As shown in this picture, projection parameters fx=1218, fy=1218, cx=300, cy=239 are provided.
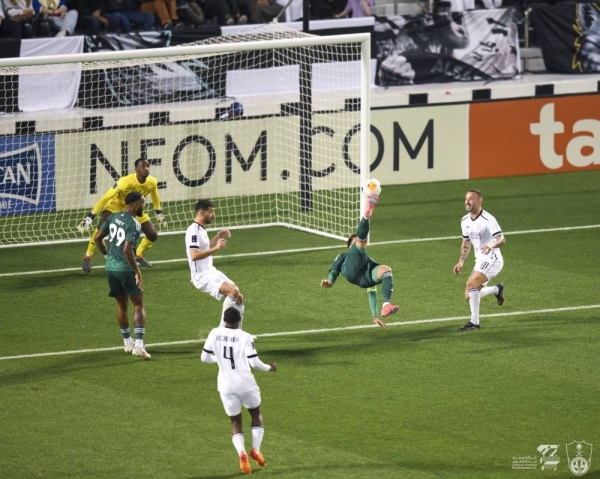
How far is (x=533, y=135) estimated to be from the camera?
24797mm

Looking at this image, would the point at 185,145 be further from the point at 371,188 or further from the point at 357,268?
the point at 371,188

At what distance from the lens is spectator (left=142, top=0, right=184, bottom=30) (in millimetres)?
25438

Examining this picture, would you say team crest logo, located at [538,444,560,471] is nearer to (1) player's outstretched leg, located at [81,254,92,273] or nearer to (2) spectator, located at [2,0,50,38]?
(1) player's outstretched leg, located at [81,254,92,273]

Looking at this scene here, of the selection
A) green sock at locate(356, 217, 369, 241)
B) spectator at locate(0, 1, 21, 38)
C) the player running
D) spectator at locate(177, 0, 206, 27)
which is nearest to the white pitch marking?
the player running

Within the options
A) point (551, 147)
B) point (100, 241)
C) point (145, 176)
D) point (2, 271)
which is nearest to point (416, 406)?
point (100, 241)

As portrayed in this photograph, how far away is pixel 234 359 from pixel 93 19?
609 inches

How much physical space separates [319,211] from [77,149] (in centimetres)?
443

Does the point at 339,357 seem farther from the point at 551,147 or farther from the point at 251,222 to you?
the point at 551,147

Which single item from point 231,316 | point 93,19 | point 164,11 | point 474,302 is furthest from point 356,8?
point 231,316

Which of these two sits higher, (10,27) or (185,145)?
(10,27)

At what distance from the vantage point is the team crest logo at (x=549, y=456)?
10.6 metres

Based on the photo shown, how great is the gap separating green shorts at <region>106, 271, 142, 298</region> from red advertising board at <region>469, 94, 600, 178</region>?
1221 centimetres

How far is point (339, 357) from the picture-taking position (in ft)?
46.0

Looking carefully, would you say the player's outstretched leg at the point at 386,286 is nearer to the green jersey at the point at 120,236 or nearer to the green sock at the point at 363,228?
the green sock at the point at 363,228
